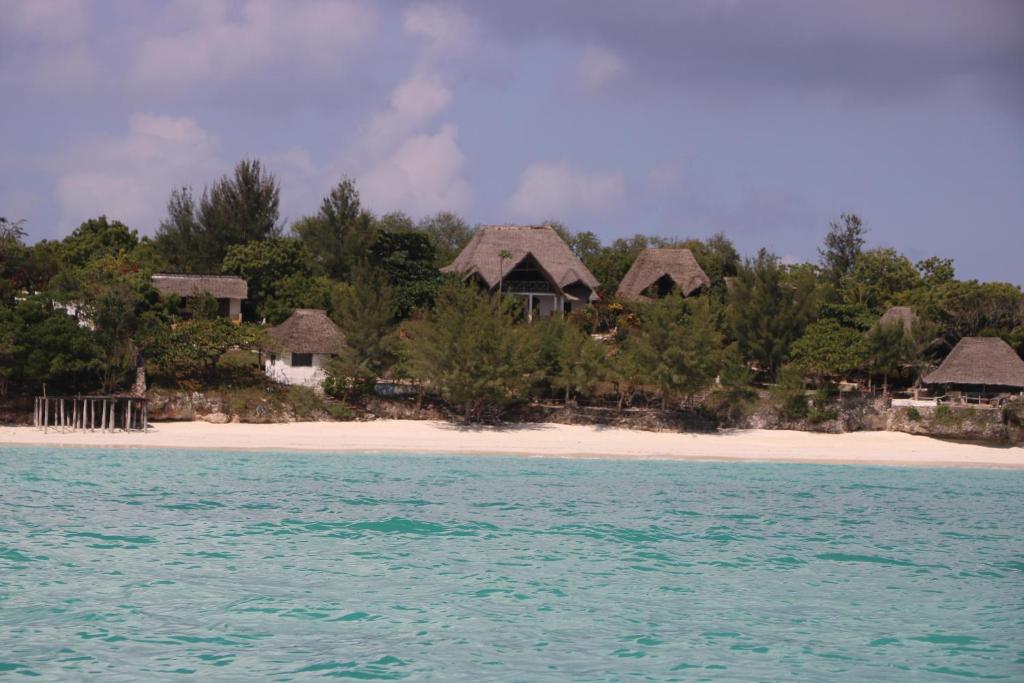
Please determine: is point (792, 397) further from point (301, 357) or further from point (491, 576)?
point (491, 576)

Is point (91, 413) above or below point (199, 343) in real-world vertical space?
below

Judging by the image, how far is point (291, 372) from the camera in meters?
32.5

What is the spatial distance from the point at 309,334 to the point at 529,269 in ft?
45.3

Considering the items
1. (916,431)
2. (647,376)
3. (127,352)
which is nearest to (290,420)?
(127,352)

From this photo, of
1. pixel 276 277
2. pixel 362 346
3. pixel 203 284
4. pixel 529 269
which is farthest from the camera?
pixel 529 269

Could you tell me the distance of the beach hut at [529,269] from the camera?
4334 centimetres

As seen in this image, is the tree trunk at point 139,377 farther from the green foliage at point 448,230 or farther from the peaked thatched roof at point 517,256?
the green foliage at point 448,230

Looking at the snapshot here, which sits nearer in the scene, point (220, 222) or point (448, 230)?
point (220, 222)

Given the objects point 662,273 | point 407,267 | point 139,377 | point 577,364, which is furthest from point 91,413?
point 662,273

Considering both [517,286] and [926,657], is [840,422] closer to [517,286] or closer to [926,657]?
[517,286]

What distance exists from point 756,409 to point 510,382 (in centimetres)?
798

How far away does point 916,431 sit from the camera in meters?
31.5

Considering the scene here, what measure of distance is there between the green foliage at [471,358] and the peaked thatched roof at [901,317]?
12.6 meters

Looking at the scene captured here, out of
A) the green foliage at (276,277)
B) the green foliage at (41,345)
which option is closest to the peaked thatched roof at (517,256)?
the green foliage at (276,277)
